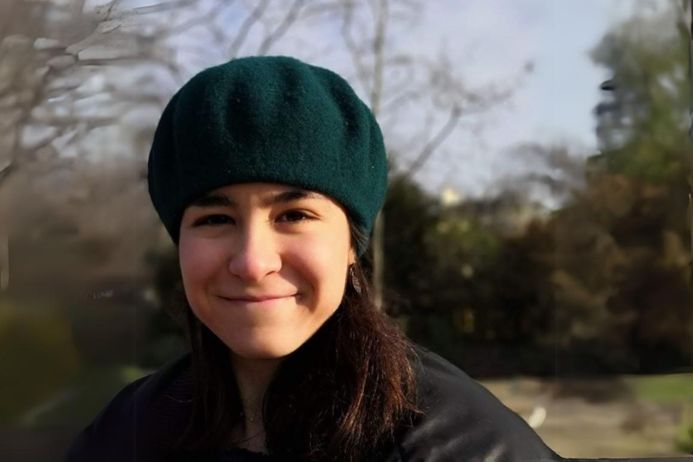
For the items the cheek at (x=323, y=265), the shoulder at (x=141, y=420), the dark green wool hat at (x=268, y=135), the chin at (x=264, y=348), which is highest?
the dark green wool hat at (x=268, y=135)

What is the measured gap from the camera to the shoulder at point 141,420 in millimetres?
1336

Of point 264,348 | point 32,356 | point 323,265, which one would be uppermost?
point 323,265

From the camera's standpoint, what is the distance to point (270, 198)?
1.10 m

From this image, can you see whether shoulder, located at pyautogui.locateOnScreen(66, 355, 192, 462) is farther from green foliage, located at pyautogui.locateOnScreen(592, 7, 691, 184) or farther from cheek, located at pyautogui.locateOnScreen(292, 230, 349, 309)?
green foliage, located at pyautogui.locateOnScreen(592, 7, 691, 184)

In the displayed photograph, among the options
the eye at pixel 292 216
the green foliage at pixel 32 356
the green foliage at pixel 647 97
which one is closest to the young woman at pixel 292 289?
the eye at pixel 292 216

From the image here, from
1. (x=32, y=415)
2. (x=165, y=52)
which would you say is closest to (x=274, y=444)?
(x=165, y=52)

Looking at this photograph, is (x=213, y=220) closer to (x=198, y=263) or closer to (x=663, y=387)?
(x=198, y=263)

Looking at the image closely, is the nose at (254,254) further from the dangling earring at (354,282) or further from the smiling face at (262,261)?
the dangling earring at (354,282)

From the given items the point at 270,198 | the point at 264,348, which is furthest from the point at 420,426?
the point at 270,198

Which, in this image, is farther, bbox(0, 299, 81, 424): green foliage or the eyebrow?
bbox(0, 299, 81, 424): green foliage

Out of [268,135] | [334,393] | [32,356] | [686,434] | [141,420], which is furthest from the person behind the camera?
[686,434]

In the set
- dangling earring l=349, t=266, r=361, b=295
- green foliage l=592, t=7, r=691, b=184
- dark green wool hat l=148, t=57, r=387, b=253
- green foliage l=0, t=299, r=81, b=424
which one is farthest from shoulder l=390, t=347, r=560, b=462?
green foliage l=592, t=7, r=691, b=184

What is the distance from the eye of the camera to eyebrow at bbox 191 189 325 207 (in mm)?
1100

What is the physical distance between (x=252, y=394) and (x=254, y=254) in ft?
0.94
